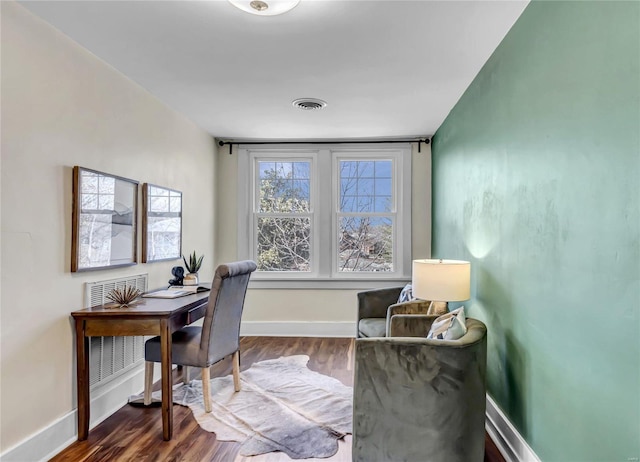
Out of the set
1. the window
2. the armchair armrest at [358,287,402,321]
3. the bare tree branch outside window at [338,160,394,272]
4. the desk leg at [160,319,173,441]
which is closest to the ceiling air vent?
the window

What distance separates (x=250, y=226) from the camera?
15.5 ft

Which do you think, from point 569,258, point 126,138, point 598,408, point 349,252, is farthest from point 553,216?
point 349,252

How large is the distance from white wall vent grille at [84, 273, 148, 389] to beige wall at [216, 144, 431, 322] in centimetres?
175

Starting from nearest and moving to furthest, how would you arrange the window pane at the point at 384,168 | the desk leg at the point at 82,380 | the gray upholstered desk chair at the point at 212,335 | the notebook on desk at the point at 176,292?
the desk leg at the point at 82,380, the gray upholstered desk chair at the point at 212,335, the notebook on desk at the point at 176,292, the window pane at the point at 384,168

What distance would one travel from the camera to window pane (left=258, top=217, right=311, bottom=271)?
15.5 feet

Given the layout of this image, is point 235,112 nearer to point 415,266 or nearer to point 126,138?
point 126,138

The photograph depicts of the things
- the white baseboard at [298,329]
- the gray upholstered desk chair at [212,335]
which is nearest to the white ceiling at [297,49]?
the gray upholstered desk chair at [212,335]

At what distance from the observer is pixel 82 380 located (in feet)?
7.31

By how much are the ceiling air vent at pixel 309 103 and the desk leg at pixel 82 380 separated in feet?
7.40

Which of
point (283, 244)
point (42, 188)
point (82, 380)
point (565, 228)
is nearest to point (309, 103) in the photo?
point (283, 244)

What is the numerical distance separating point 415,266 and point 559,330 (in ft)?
3.67

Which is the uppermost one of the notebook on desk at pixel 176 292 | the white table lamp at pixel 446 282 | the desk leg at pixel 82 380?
the white table lamp at pixel 446 282

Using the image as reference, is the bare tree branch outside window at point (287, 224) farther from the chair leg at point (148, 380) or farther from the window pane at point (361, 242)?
the chair leg at point (148, 380)

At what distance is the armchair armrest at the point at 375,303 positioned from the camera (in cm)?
359
